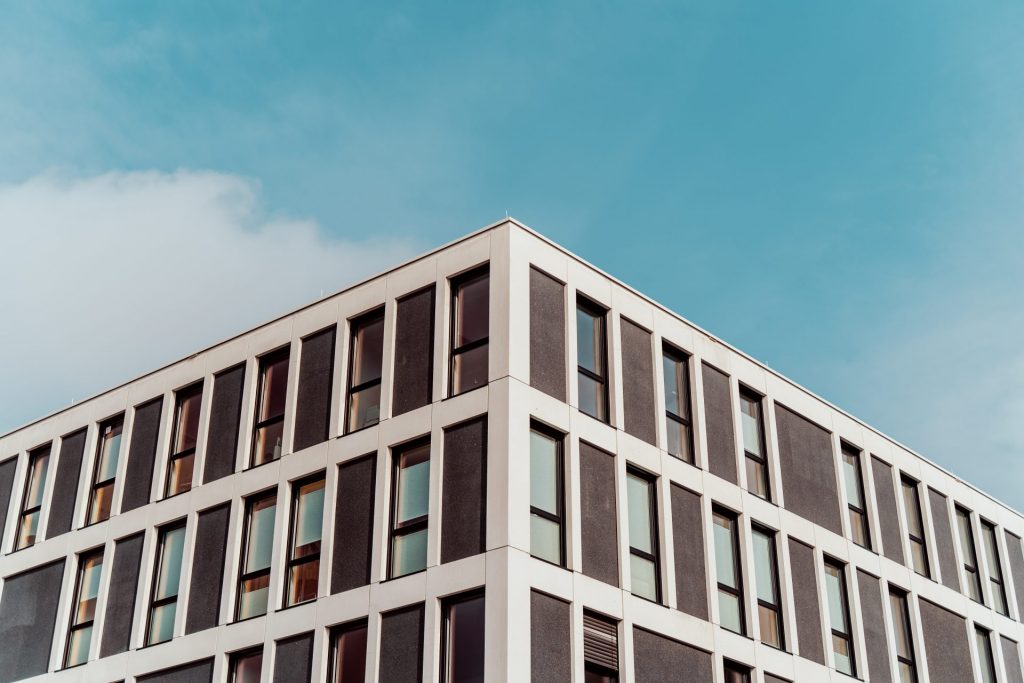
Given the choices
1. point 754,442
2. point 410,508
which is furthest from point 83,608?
point 754,442

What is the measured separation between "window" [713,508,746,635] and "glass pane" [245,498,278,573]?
9.77 meters

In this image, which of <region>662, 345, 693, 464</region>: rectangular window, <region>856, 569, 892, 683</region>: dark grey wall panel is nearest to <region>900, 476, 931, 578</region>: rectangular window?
<region>856, 569, 892, 683</region>: dark grey wall panel

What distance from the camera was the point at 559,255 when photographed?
2981cm

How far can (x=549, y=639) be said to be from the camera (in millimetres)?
25688

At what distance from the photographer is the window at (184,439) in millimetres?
33062

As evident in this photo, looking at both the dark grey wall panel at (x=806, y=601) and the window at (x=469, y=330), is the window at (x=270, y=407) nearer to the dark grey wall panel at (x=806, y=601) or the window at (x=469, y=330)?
the window at (x=469, y=330)

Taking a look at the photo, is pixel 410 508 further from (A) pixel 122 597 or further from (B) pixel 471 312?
(A) pixel 122 597

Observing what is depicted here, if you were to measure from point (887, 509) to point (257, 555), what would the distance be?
1647 cm

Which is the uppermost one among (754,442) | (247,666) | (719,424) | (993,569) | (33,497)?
(33,497)

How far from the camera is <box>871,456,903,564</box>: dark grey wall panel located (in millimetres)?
35812

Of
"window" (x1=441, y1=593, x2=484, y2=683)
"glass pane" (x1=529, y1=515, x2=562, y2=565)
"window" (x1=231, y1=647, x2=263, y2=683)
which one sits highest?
"glass pane" (x1=529, y1=515, x2=562, y2=565)

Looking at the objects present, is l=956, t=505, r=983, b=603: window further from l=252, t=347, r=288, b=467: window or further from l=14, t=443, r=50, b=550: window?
l=14, t=443, r=50, b=550: window

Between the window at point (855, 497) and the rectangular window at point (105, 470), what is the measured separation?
18.4m

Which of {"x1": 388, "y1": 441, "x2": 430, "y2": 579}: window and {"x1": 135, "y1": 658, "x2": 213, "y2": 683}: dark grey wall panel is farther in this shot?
{"x1": 135, "y1": 658, "x2": 213, "y2": 683}: dark grey wall panel
